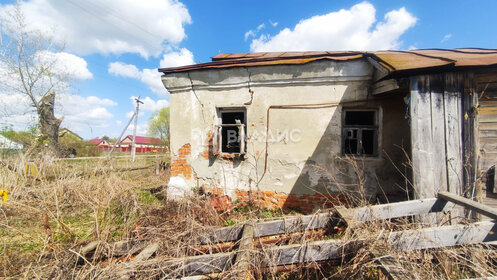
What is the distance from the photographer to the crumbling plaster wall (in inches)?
157

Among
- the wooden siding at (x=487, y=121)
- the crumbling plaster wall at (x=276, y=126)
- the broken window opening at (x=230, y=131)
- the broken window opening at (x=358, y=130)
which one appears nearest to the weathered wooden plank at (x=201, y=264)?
the crumbling plaster wall at (x=276, y=126)

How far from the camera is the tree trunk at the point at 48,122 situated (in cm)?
1169

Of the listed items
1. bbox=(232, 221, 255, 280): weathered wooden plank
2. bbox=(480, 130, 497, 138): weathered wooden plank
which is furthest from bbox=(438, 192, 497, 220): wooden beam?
bbox=(232, 221, 255, 280): weathered wooden plank

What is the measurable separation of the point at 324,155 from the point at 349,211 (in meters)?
1.90

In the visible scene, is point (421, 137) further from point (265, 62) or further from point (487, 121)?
point (265, 62)

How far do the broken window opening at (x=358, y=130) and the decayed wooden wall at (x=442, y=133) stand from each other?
1.11 m

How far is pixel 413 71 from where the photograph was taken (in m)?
2.87

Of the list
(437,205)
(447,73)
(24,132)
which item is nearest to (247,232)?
(437,205)

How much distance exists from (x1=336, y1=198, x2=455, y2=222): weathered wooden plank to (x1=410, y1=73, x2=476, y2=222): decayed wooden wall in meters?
0.38

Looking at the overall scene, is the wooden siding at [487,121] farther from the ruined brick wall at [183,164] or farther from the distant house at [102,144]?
the distant house at [102,144]

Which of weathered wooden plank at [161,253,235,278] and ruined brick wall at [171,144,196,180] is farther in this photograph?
ruined brick wall at [171,144,196,180]

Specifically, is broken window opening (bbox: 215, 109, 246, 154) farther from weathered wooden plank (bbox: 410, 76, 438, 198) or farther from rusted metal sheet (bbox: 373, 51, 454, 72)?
weathered wooden plank (bbox: 410, 76, 438, 198)

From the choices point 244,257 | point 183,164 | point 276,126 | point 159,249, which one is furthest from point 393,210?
point 183,164

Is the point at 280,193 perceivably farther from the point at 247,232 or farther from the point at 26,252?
the point at 26,252
